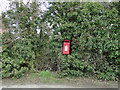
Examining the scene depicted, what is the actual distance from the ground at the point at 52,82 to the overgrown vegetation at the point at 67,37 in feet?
0.66

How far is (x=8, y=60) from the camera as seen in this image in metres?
3.13

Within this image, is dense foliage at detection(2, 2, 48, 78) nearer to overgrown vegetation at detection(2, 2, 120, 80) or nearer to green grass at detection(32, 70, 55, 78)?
overgrown vegetation at detection(2, 2, 120, 80)

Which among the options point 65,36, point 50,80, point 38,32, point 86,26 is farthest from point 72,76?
point 38,32

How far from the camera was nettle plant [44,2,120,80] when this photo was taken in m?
3.12

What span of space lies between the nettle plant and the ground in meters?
0.21

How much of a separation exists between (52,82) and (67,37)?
167 centimetres

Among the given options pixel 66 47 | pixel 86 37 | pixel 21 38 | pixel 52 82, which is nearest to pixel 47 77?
pixel 52 82

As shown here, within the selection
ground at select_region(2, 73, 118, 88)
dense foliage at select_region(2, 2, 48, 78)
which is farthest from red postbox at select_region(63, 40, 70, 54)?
ground at select_region(2, 73, 118, 88)

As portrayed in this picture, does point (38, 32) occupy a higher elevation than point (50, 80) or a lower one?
higher

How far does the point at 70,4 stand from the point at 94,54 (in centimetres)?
203

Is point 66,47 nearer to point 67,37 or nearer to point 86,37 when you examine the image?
point 67,37

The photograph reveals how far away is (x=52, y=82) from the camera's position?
3.10 metres

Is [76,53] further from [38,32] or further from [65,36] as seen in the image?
[38,32]

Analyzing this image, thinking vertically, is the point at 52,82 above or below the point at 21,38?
below
